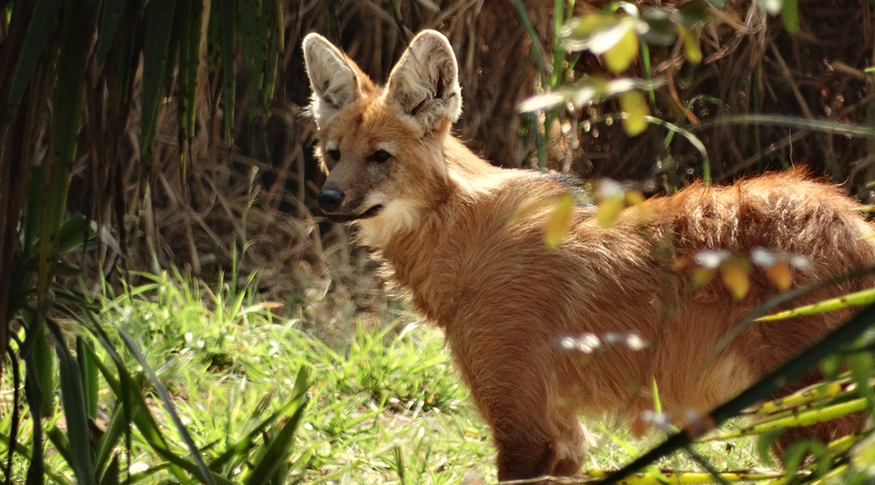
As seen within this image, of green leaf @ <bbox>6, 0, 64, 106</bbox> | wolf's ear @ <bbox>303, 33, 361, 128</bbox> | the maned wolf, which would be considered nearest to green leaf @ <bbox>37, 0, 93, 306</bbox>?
green leaf @ <bbox>6, 0, 64, 106</bbox>

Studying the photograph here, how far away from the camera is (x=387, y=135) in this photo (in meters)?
3.26

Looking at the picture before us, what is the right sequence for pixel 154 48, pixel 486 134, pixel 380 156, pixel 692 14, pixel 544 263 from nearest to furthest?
pixel 692 14, pixel 154 48, pixel 544 263, pixel 380 156, pixel 486 134

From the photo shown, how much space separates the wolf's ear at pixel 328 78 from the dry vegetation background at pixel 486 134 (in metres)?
0.52

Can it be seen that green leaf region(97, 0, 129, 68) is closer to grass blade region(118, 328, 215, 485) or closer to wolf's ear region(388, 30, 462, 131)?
grass blade region(118, 328, 215, 485)

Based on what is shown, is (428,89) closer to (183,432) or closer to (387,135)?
(387,135)

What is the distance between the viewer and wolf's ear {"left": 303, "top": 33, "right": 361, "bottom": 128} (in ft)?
11.0

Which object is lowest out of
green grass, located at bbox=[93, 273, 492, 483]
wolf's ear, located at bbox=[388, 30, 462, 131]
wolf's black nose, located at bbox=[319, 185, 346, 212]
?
green grass, located at bbox=[93, 273, 492, 483]

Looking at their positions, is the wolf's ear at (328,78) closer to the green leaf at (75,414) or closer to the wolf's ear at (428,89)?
the wolf's ear at (428,89)

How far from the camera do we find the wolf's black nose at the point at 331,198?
312 cm

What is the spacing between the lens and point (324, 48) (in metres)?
3.35

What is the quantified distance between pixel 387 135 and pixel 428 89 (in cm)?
24

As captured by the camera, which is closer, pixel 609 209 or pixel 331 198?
pixel 609 209

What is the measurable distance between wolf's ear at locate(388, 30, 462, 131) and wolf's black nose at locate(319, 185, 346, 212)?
420mm

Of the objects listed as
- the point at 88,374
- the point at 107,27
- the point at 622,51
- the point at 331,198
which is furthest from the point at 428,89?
the point at 622,51
